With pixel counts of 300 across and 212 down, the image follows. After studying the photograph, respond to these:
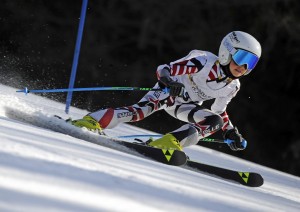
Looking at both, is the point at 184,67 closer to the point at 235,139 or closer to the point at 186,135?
the point at 186,135

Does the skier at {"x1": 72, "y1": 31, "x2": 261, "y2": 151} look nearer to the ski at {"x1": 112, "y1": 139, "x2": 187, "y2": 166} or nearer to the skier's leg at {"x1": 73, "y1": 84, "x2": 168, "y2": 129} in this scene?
the skier's leg at {"x1": 73, "y1": 84, "x2": 168, "y2": 129}

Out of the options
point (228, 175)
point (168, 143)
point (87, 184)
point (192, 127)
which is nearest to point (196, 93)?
point (192, 127)

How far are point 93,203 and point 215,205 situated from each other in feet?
2.40

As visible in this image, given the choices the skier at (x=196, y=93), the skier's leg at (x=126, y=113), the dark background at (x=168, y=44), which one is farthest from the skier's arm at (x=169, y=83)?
the dark background at (x=168, y=44)

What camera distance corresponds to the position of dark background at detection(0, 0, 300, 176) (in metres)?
12.9

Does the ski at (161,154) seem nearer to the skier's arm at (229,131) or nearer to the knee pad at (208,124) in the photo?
the knee pad at (208,124)

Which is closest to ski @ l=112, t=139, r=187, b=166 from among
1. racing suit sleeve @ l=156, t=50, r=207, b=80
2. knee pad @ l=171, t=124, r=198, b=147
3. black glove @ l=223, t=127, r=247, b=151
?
knee pad @ l=171, t=124, r=198, b=147

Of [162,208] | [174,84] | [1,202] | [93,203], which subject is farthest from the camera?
[174,84]

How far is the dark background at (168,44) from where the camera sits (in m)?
12.9

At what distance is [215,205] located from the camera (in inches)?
89.3

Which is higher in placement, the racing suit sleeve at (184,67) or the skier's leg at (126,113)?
the racing suit sleeve at (184,67)

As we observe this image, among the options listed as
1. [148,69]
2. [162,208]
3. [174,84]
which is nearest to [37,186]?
[162,208]

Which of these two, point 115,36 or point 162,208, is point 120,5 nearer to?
point 115,36

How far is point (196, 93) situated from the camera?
171 inches
